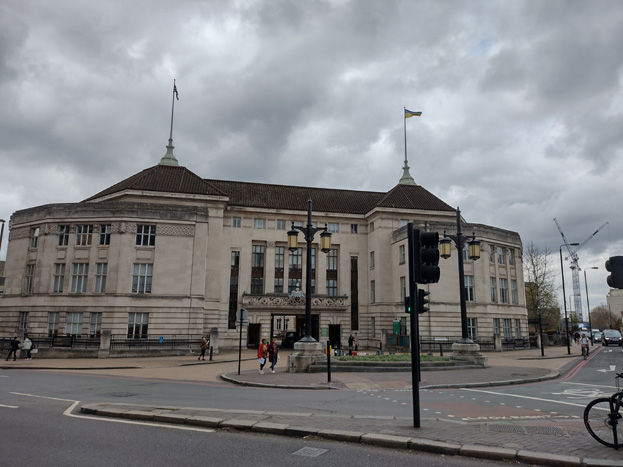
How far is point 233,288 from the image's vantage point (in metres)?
45.3

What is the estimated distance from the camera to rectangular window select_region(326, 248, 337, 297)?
48656 mm

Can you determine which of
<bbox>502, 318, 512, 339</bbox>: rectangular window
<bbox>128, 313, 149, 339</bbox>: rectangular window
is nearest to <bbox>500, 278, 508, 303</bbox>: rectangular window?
<bbox>502, 318, 512, 339</bbox>: rectangular window

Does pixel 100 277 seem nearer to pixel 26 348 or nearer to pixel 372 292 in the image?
pixel 26 348

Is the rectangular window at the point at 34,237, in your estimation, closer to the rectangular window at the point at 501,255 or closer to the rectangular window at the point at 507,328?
the rectangular window at the point at 501,255

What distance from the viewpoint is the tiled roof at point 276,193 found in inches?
1731

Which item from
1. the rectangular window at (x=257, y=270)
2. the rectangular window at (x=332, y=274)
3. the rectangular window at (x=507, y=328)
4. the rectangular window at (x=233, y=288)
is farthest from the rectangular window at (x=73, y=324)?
the rectangular window at (x=507, y=328)

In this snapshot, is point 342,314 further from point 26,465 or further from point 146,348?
point 26,465

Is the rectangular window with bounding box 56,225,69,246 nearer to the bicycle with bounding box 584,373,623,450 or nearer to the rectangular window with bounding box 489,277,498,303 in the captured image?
the rectangular window with bounding box 489,277,498,303

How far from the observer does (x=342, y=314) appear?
47281 millimetres

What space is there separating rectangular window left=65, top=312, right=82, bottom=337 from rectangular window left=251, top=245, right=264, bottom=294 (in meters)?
16.4

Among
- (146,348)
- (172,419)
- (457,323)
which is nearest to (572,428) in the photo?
(172,419)

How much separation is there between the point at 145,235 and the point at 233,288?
11.3m

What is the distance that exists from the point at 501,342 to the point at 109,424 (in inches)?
1519

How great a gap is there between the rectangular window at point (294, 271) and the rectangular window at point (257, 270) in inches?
118
